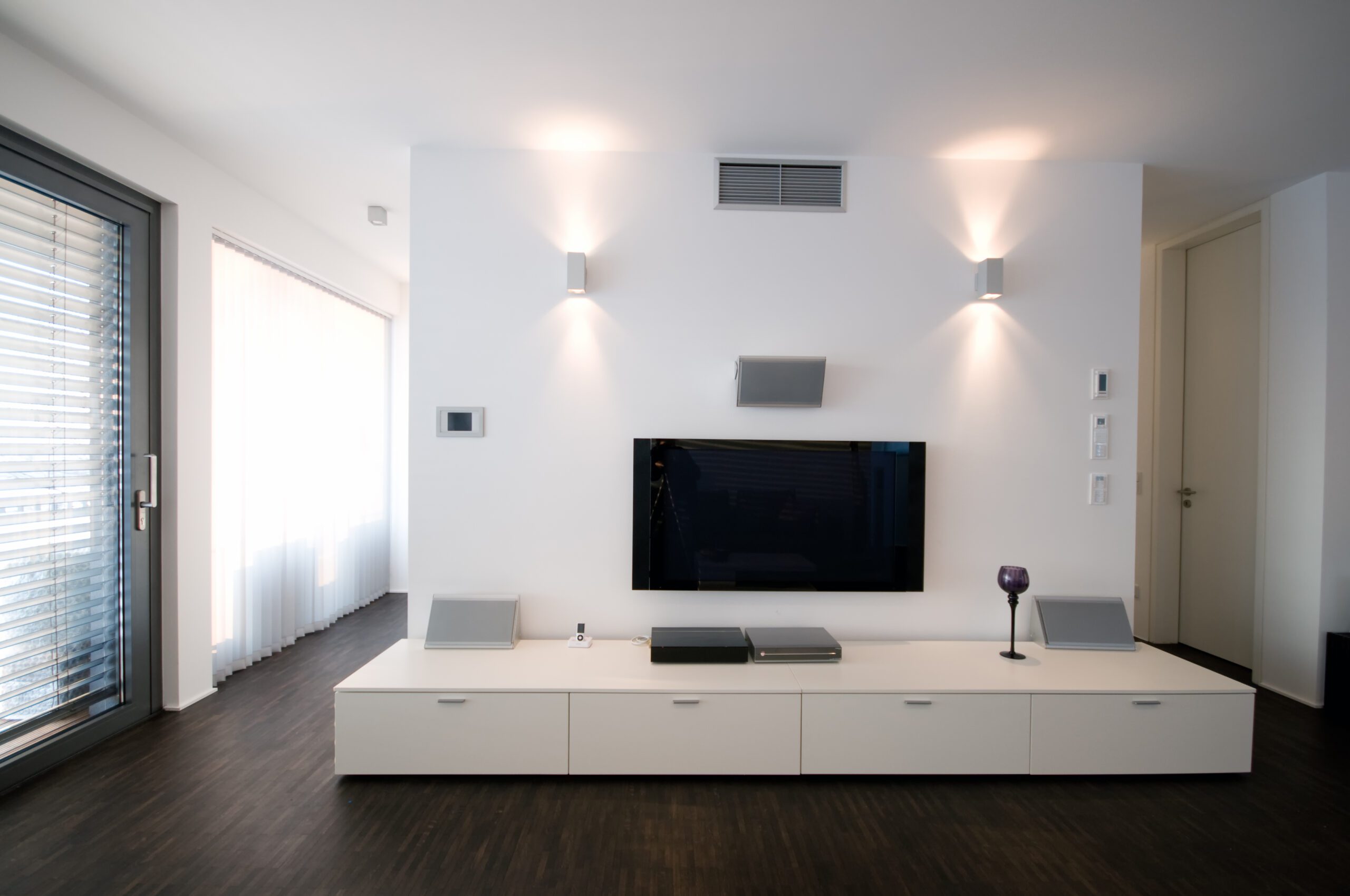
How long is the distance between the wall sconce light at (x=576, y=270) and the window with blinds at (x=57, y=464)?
201 cm

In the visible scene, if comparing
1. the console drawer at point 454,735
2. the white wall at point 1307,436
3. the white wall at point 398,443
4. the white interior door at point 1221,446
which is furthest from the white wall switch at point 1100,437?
the white wall at point 398,443

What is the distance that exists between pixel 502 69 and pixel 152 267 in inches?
77.8

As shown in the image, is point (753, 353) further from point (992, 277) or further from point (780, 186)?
point (992, 277)

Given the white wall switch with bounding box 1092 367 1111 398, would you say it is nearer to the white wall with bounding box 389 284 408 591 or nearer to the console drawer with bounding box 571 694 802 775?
the console drawer with bounding box 571 694 802 775

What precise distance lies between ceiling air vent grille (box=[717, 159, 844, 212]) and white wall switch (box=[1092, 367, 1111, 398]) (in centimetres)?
151

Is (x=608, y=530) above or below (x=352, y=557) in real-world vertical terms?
above

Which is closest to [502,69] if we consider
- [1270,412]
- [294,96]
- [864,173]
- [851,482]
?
[294,96]

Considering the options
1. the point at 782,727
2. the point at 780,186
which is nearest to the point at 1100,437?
the point at 780,186

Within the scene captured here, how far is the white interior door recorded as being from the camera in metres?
3.54

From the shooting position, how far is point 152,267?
110 inches

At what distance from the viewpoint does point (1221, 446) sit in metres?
3.72

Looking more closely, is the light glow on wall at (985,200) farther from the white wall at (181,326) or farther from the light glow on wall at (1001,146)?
the white wall at (181,326)

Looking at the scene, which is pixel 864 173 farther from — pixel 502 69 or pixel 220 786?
pixel 220 786

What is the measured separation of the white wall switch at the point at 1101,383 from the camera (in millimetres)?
2936
